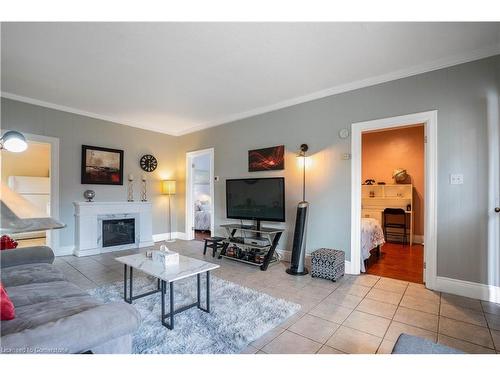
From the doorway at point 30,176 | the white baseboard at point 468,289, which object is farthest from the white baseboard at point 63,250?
the white baseboard at point 468,289

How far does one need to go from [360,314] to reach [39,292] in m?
2.55

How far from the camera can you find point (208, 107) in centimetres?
439

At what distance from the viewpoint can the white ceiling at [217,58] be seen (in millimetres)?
2285

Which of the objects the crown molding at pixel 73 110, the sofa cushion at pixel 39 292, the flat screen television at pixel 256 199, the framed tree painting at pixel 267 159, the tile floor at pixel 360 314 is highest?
the crown molding at pixel 73 110

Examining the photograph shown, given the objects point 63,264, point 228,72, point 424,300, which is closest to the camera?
point 424,300

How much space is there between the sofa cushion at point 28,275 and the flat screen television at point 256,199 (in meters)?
2.72

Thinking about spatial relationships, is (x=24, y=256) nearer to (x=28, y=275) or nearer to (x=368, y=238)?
(x=28, y=275)

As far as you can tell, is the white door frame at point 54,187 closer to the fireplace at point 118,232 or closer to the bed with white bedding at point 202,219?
the fireplace at point 118,232

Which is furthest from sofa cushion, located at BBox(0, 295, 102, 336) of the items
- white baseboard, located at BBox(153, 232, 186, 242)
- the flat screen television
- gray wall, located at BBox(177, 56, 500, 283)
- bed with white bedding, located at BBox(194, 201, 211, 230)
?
bed with white bedding, located at BBox(194, 201, 211, 230)

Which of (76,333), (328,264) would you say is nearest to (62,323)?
(76,333)
